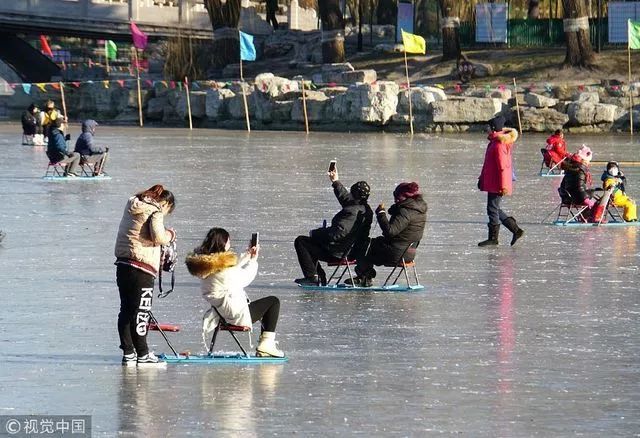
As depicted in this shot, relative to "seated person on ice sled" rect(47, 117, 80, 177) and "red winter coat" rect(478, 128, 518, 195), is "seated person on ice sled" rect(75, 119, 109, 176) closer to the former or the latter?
"seated person on ice sled" rect(47, 117, 80, 177)

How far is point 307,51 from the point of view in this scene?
205ft

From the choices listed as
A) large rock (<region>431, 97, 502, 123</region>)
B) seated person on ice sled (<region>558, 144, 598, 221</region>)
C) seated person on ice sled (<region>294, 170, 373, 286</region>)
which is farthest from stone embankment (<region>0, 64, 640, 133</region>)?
seated person on ice sled (<region>294, 170, 373, 286</region>)

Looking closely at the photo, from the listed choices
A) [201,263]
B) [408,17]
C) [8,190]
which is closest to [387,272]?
[201,263]

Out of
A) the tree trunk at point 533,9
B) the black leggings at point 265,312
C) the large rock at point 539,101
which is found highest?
the tree trunk at point 533,9

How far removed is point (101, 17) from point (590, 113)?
25.3m

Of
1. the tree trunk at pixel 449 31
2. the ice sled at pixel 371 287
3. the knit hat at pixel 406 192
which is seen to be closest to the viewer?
the ice sled at pixel 371 287

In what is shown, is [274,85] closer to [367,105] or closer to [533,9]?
[367,105]

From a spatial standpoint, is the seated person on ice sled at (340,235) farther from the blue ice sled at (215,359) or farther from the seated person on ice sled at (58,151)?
the seated person on ice sled at (58,151)

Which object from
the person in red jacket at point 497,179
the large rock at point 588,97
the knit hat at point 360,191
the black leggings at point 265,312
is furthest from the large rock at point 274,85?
the black leggings at point 265,312

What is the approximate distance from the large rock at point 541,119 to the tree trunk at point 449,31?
237 inches

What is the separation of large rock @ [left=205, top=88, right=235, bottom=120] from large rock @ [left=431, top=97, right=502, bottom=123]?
28.1ft

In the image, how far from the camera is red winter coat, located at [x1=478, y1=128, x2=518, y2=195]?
18906 millimetres

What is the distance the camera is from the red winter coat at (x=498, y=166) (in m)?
18.9

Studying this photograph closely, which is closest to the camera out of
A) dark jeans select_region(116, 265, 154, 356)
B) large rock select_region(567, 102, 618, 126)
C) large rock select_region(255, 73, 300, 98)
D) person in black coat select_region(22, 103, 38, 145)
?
dark jeans select_region(116, 265, 154, 356)
